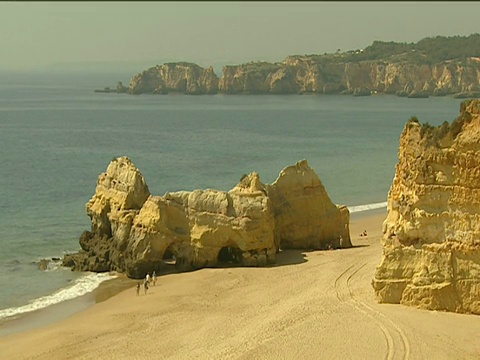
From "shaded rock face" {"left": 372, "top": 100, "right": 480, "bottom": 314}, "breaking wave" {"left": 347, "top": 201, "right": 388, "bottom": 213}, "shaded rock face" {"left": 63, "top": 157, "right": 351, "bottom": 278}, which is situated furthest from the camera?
"breaking wave" {"left": 347, "top": 201, "right": 388, "bottom": 213}

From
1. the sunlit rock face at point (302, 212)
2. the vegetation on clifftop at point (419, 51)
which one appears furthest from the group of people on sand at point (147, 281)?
the vegetation on clifftop at point (419, 51)

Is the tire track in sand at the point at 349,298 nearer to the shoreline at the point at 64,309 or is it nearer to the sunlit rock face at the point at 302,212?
the sunlit rock face at the point at 302,212

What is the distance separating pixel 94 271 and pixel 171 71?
13999 centimetres

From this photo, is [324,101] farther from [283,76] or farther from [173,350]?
[173,350]

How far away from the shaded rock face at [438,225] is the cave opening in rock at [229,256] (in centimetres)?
713

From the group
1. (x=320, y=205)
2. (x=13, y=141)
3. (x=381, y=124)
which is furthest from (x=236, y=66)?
(x=320, y=205)

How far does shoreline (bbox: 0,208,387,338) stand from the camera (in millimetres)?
20734

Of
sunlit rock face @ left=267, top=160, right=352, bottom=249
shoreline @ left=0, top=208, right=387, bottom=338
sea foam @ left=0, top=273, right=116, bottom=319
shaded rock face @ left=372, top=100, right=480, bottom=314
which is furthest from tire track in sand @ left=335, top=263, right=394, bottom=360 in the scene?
sea foam @ left=0, top=273, right=116, bottom=319

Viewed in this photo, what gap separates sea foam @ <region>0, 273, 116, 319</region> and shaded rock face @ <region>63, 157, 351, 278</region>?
68 centimetres

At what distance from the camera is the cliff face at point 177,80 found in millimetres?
158500

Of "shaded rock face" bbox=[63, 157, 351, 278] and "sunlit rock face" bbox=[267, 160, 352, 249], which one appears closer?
"shaded rock face" bbox=[63, 157, 351, 278]

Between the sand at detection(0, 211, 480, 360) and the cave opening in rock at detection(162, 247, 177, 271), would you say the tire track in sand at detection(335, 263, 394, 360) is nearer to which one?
the sand at detection(0, 211, 480, 360)

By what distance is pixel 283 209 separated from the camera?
2716 cm

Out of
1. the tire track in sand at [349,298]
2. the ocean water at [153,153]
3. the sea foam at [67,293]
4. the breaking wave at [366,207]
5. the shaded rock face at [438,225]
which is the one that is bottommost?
the breaking wave at [366,207]
